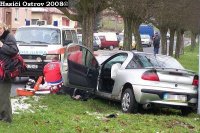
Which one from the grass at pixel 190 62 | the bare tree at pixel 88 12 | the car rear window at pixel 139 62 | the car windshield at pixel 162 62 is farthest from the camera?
the grass at pixel 190 62

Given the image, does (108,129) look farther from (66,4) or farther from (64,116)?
(66,4)

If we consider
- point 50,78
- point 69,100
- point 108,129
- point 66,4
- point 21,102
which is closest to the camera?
point 108,129

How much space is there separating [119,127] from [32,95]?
185 inches

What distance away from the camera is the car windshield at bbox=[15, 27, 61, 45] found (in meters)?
16.1

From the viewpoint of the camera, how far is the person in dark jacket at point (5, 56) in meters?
7.43

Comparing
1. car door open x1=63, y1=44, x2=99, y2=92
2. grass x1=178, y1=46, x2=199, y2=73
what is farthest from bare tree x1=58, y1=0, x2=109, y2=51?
grass x1=178, y1=46, x2=199, y2=73

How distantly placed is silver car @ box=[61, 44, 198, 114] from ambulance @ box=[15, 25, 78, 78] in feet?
12.5

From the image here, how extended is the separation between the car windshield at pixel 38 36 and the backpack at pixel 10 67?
8436 mm

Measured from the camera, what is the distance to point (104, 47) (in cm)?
5659

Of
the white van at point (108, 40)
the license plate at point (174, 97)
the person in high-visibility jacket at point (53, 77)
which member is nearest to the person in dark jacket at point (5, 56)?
the license plate at point (174, 97)

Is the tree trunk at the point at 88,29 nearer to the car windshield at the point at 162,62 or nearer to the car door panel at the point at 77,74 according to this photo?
the car door panel at the point at 77,74

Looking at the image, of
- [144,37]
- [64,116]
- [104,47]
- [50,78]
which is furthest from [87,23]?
[144,37]

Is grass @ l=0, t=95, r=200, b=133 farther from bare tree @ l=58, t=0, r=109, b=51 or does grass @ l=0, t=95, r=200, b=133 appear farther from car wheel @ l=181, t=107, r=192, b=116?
bare tree @ l=58, t=0, r=109, b=51

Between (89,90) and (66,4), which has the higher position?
(66,4)
